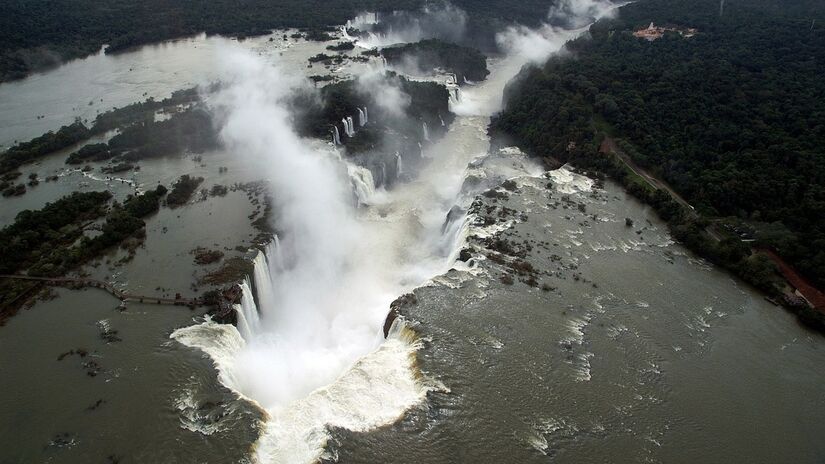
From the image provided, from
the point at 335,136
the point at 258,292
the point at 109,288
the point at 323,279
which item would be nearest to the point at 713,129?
the point at 335,136

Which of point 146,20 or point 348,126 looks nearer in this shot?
point 348,126

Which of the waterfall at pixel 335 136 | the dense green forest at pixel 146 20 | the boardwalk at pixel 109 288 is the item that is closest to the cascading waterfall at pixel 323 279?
the waterfall at pixel 335 136

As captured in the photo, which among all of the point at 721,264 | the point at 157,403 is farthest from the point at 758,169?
the point at 157,403

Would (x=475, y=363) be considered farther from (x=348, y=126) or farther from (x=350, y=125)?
(x=350, y=125)

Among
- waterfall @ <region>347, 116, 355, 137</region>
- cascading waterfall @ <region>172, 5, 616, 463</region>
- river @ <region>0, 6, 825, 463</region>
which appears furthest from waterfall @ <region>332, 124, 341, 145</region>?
river @ <region>0, 6, 825, 463</region>

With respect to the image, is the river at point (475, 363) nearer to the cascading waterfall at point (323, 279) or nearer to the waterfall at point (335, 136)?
the cascading waterfall at point (323, 279)
